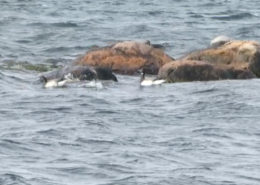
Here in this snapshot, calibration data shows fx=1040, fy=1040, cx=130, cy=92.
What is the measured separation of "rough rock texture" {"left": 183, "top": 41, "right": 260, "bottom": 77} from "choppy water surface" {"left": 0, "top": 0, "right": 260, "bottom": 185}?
872 mm

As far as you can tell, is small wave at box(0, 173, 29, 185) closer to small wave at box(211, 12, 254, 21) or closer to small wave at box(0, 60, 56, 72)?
small wave at box(0, 60, 56, 72)

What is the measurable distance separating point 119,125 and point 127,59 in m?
6.87

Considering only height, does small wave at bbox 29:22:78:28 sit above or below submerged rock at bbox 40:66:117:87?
below

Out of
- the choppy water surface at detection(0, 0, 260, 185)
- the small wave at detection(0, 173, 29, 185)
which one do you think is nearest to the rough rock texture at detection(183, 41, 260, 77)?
the choppy water surface at detection(0, 0, 260, 185)

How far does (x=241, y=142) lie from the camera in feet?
50.6

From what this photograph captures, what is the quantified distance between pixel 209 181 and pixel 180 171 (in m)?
0.67

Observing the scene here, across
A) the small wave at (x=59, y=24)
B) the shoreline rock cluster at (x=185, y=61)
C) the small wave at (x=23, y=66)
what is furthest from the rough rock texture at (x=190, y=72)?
the small wave at (x=59, y=24)

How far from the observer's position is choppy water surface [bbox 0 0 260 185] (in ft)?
44.4

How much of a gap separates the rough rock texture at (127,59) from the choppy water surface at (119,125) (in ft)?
2.53

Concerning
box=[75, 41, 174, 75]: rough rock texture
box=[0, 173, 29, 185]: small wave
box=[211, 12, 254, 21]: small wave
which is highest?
box=[0, 173, 29, 185]: small wave

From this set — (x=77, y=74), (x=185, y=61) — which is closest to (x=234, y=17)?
(x=185, y=61)

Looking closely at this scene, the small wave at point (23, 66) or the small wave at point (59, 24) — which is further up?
the small wave at point (23, 66)

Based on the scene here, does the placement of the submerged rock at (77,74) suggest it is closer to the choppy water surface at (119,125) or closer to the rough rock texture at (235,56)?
the choppy water surface at (119,125)

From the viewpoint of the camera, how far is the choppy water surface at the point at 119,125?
13.5 meters
